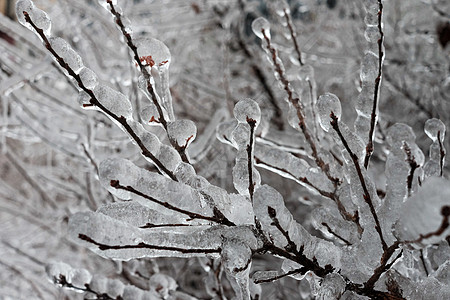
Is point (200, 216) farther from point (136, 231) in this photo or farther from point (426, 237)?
point (426, 237)

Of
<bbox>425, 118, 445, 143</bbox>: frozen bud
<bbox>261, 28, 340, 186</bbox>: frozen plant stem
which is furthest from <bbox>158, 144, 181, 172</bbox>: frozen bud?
<bbox>425, 118, 445, 143</bbox>: frozen bud

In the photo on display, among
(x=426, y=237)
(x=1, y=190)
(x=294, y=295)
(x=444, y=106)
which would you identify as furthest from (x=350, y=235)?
(x=1, y=190)

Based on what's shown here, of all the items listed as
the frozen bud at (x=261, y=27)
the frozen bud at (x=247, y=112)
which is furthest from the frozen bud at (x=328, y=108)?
the frozen bud at (x=261, y=27)

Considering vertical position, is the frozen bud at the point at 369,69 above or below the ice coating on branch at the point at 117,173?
above

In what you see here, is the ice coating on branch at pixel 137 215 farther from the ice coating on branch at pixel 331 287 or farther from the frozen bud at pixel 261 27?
the frozen bud at pixel 261 27

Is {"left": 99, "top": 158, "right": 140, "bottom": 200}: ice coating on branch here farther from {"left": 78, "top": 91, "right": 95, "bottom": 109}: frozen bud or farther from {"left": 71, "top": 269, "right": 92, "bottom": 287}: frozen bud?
{"left": 71, "top": 269, "right": 92, "bottom": 287}: frozen bud

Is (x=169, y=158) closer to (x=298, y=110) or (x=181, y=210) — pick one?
(x=181, y=210)
